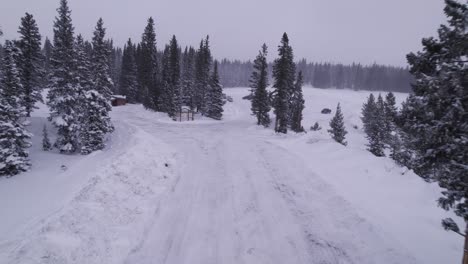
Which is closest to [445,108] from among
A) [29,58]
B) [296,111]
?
[29,58]

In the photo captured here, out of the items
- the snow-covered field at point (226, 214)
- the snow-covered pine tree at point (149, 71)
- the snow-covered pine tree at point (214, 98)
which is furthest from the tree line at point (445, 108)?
the snow-covered pine tree at point (149, 71)

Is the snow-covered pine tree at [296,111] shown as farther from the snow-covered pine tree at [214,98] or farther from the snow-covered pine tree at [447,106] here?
the snow-covered pine tree at [447,106]

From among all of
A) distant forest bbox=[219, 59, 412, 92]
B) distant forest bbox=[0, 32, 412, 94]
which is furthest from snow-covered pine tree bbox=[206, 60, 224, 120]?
distant forest bbox=[219, 59, 412, 92]

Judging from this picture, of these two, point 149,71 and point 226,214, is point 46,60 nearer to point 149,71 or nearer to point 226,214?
point 149,71

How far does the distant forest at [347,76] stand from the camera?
141250 mm

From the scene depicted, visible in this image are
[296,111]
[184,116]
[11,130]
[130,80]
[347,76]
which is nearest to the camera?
[11,130]

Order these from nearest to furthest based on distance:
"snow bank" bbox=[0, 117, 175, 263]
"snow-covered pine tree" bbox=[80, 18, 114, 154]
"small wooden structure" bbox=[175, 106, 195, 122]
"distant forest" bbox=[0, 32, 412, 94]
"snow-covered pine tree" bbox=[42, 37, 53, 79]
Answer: "snow bank" bbox=[0, 117, 175, 263] < "snow-covered pine tree" bbox=[80, 18, 114, 154] < "snow-covered pine tree" bbox=[42, 37, 53, 79] < "small wooden structure" bbox=[175, 106, 195, 122] < "distant forest" bbox=[0, 32, 412, 94]

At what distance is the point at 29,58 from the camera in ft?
100

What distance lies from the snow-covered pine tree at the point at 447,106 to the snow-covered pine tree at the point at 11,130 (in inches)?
798

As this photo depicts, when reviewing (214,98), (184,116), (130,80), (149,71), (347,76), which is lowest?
(184,116)

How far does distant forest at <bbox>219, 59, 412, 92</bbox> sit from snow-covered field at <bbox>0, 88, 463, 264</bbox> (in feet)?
453

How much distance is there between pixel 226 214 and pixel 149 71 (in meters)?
50.6

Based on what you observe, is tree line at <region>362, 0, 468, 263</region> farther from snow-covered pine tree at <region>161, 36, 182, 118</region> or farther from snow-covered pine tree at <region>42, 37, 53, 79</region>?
snow-covered pine tree at <region>161, 36, 182, 118</region>

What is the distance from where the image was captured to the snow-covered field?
737 cm
